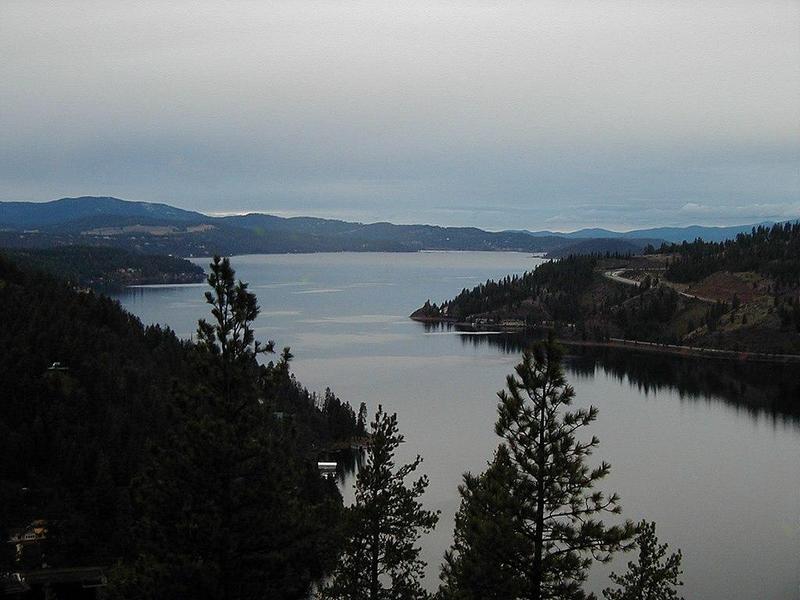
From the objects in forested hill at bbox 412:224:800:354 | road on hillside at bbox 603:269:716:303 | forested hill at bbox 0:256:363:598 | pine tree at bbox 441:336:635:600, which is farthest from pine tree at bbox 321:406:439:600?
road on hillside at bbox 603:269:716:303

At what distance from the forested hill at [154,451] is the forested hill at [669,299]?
7614cm

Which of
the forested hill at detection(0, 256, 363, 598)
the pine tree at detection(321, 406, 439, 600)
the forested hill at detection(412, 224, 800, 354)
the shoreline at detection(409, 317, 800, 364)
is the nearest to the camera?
the forested hill at detection(0, 256, 363, 598)

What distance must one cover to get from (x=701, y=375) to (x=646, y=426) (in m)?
34.4

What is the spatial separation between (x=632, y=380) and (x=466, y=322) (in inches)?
2636

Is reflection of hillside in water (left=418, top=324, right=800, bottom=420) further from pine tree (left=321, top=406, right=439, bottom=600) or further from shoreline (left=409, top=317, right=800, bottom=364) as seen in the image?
pine tree (left=321, top=406, right=439, bottom=600)

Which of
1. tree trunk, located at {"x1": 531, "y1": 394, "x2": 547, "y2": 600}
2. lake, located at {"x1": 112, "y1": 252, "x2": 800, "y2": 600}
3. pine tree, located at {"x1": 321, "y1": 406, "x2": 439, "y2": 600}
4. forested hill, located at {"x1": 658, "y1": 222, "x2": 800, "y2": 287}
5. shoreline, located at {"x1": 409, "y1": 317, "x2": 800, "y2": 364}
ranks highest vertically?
forested hill, located at {"x1": 658, "y1": 222, "x2": 800, "y2": 287}

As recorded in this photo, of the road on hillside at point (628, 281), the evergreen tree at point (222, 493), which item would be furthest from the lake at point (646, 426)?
the road on hillside at point (628, 281)

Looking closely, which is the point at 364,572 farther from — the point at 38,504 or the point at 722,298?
the point at 722,298

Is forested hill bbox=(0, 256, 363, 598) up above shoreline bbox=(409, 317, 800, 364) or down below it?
above

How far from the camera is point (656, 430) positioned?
67.8m

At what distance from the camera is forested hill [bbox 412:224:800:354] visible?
123 meters

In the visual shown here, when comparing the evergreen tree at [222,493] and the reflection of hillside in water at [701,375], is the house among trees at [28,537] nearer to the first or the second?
the evergreen tree at [222,493]

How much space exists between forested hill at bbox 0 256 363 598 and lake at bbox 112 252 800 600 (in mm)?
8618

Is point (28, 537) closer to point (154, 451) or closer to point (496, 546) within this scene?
point (154, 451)
